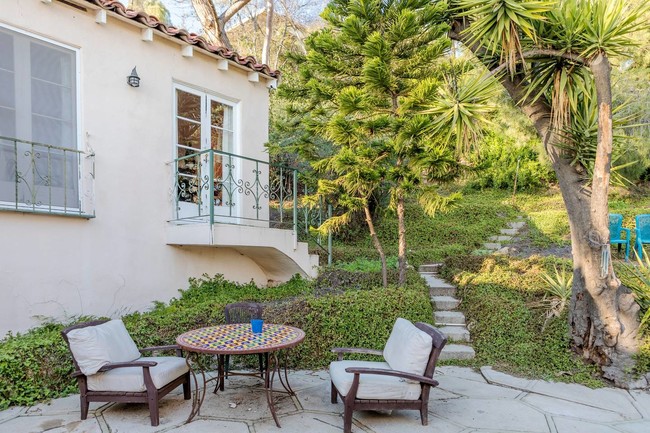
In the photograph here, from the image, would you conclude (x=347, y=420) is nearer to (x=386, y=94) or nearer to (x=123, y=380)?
(x=123, y=380)

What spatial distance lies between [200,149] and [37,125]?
242 centimetres

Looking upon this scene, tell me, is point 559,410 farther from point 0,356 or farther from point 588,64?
point 0,356

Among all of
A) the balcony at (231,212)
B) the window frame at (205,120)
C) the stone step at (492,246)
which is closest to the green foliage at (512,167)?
the stone step at (492,246)

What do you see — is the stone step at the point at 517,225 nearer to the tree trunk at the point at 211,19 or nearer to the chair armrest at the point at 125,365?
the tree trunk at the point at 211,19

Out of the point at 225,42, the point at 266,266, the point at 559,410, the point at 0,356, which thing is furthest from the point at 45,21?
the point at 225,42

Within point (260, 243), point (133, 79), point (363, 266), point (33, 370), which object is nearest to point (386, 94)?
point (260, 243)

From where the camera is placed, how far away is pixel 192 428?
12.4ft

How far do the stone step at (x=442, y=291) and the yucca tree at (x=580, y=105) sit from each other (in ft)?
7.24

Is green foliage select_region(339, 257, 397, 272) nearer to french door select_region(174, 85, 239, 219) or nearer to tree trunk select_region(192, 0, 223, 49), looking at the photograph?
french door select_region(174, 85, 239, 219)

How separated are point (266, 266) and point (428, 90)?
4273 millimetres

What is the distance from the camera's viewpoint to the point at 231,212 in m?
7.54

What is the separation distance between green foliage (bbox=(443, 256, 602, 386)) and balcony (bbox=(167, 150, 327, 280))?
9.49 feet

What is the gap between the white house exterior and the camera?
5223mm

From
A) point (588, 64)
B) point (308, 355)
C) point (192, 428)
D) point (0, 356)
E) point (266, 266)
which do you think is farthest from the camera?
point (266, 266)
